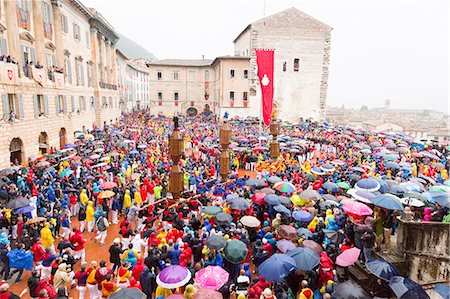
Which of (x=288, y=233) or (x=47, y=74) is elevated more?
(x=47, y=74)

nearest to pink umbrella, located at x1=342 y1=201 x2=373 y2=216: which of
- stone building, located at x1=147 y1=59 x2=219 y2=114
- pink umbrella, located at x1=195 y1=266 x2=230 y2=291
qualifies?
pink umbrella, located at x1=195 y1=266 x2=230 y2=291

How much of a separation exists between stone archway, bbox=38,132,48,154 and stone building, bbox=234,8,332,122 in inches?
1193

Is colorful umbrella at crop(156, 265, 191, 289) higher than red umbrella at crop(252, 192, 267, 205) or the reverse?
the reverse

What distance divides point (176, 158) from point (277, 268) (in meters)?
6.24

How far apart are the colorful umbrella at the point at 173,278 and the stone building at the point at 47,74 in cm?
1520

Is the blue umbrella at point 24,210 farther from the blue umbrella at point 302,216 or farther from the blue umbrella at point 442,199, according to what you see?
the blue umbrella at point 442,199

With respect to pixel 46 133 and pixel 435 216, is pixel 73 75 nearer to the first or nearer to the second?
pixel 46 133

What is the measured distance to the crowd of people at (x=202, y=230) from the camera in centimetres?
758

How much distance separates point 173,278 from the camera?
22.9 ft

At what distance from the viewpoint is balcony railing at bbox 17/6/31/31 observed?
19.5m

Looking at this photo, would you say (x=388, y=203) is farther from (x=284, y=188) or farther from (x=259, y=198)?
(x=259, y=198)

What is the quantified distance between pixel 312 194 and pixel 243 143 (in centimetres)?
1414

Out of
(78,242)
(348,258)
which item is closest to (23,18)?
(78,242)

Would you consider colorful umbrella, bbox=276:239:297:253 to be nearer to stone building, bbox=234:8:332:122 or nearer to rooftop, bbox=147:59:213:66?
stone building, bbox=234:8:332:122
